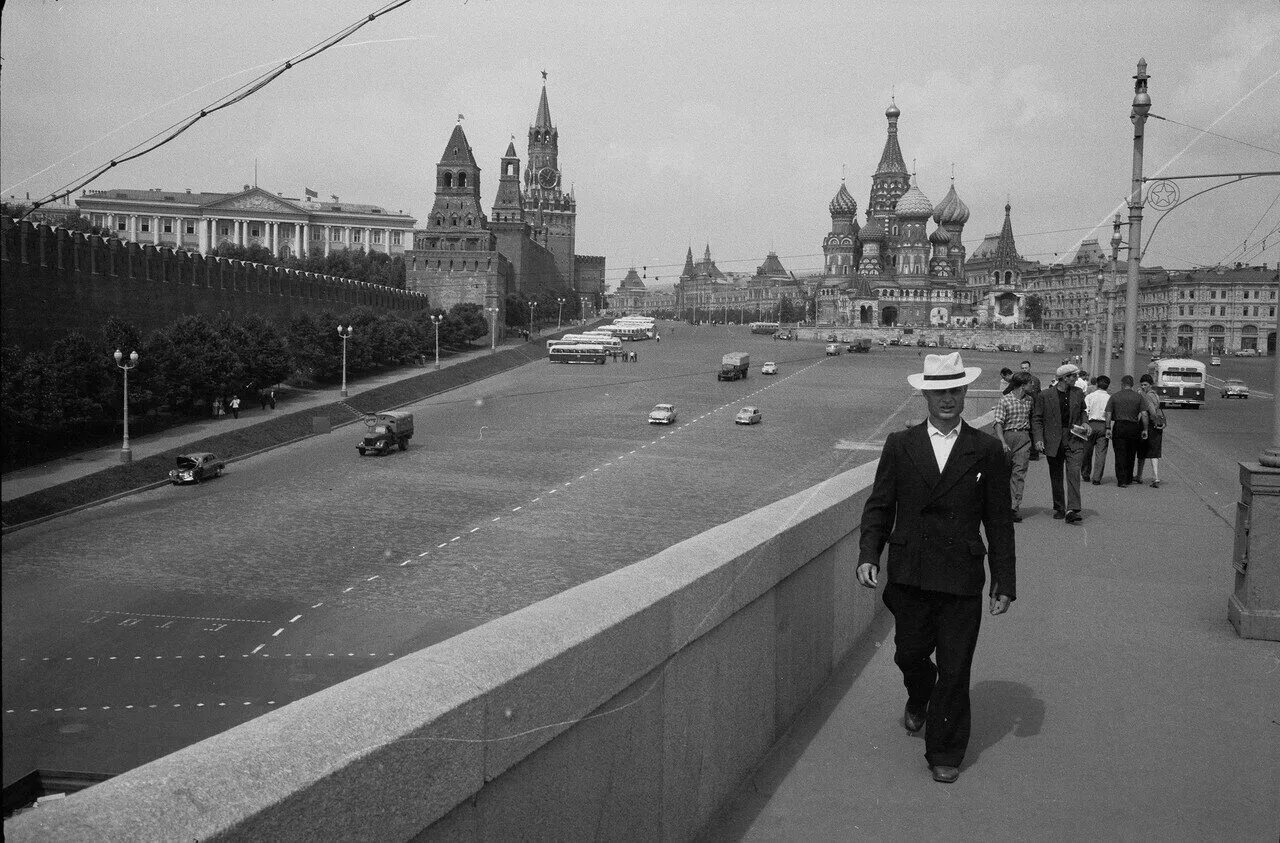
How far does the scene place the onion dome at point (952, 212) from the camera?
12950cm

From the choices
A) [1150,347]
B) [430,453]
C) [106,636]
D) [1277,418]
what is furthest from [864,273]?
[1277,418]

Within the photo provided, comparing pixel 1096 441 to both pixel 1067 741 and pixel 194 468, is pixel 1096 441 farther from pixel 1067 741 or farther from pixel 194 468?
pixel 194 468

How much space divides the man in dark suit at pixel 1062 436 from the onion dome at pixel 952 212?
12529 cm

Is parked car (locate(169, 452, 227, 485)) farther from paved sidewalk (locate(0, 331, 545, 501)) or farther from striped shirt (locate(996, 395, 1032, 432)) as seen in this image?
striped shirt (locate(996, 395, 1032, 432))

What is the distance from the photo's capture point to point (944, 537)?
12.7 feet

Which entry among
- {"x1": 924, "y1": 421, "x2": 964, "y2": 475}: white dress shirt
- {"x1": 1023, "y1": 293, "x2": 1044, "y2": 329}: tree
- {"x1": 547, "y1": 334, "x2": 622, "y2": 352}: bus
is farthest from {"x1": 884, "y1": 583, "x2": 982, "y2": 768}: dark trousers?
{"x1": 1023, "y1": 293, "x2": 1044, "y2": 329}: tree

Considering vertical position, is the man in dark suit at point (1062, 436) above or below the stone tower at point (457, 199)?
below

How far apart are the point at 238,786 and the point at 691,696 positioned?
189 centimetres

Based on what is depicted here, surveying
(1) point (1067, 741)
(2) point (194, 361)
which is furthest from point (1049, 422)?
(2) point (194, 361)

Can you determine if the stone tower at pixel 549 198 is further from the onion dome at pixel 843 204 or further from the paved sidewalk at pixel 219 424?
the paved sidewalk at pixel 219 424

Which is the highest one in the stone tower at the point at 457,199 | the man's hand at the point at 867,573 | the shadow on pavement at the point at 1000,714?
the stone tower at the point at 457,199

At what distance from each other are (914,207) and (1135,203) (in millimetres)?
112996

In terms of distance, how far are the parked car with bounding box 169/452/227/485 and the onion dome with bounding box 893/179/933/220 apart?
104m

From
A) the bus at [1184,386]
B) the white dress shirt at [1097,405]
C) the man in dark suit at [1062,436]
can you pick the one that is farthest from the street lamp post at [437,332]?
the man in dark suit at [1062,436]
